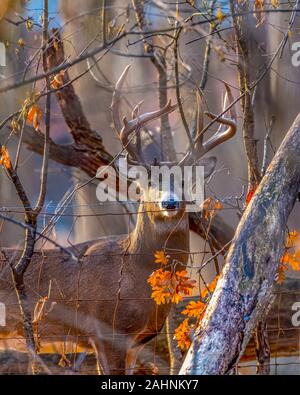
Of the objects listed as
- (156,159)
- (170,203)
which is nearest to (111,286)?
(170,203)

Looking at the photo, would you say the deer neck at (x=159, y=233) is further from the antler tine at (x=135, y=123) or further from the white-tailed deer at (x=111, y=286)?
the antler tine at (x=135, y=123)

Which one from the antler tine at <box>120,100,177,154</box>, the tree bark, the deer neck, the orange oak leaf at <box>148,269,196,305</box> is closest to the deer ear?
the deer neck

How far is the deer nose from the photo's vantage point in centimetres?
552

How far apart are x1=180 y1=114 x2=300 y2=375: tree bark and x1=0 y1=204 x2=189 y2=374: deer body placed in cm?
155

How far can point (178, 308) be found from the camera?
6.75m

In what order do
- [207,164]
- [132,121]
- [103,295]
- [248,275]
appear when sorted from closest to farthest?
[248,275] → [103,295] → [132,121] → [207,164]

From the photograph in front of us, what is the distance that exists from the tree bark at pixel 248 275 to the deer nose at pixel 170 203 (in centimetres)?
148

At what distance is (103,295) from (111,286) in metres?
0.09

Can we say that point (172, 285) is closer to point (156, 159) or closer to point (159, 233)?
point (159, 233)

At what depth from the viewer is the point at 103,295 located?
18.8 feet

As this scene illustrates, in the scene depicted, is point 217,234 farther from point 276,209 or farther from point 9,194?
point 276,209

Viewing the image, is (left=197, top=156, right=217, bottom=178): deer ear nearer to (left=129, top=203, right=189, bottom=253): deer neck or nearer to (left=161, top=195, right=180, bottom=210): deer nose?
(left=129, top=203, right=189, bottom=253): deer neck
